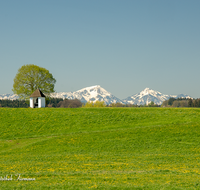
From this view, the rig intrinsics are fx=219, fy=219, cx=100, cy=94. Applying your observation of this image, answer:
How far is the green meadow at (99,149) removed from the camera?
13.9 metres

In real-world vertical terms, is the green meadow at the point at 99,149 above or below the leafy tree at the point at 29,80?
below

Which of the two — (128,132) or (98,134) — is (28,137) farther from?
(128,132)

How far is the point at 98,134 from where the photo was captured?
37.2 metres

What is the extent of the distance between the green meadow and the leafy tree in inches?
680

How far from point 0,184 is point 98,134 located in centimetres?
2469

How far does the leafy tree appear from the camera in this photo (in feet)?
234

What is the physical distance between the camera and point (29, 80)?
71688 mm

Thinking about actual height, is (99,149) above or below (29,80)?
below

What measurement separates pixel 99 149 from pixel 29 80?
49619 mm

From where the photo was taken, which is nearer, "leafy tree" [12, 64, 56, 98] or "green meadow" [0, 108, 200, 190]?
"green meadow" [0, 108, 200, 190]

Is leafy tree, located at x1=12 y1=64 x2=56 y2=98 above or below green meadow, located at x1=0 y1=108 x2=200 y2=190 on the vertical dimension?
above

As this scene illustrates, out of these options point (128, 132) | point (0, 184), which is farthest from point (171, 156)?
point (0, 184)

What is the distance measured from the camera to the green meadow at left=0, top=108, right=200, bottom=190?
13.9 meters

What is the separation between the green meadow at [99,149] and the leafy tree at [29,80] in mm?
17275
